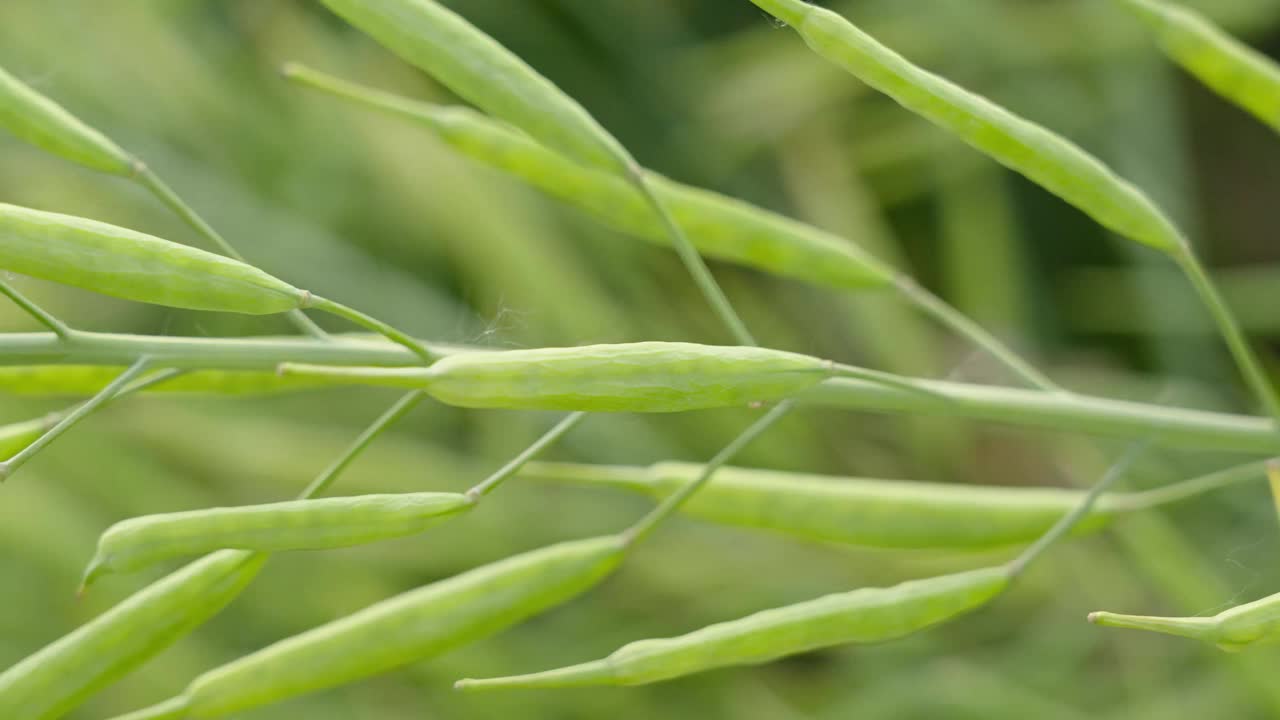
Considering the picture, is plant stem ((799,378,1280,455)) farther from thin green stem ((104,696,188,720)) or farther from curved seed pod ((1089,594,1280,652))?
thin green stem ((104,696,188,720))

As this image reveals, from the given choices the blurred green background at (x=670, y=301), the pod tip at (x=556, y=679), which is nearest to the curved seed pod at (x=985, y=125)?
the pod tip at (x=556, y=679)

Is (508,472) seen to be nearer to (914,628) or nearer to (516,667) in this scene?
(914,628)

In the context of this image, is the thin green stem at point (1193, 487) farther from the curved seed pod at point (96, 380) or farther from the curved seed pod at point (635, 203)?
the curved seed pod at point (96, 380)

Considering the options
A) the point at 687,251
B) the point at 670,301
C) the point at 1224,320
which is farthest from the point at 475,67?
the point at 670,301

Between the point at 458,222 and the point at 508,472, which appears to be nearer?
the point at 508,472

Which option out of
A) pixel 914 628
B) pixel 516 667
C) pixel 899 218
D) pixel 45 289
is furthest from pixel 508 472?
pixel 899 218

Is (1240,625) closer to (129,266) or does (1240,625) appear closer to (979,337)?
(979,337)
